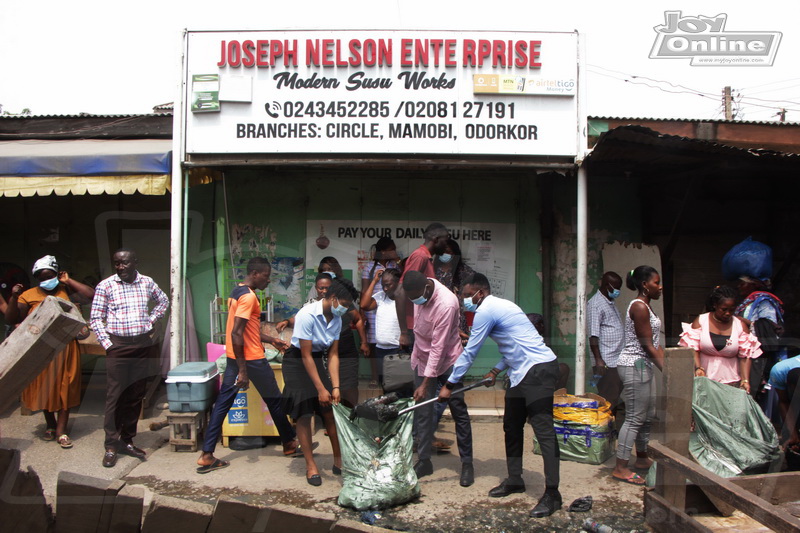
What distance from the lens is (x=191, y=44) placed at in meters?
6.24

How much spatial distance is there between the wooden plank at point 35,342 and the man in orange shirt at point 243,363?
283 centimetres

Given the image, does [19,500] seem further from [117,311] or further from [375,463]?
[117,311]

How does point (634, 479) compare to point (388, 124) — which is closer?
point (634, 479)

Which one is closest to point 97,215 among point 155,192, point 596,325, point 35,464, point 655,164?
point 155,192

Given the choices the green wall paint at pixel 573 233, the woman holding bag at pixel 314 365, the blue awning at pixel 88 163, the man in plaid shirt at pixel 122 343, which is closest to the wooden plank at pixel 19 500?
the woman holding bag at pixel 314 365

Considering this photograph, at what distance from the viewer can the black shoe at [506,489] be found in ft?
14.9

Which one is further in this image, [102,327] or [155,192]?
[155,192]

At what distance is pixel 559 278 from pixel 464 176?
1.65 metres

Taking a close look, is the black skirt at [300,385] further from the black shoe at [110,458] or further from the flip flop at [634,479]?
the flip flop at [634,479]

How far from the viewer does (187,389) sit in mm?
5406

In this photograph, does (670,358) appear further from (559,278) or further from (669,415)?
(559,278)

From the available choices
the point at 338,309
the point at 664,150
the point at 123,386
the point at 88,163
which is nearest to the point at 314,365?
the point at 338,309

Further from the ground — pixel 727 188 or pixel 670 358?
pixel 727 188

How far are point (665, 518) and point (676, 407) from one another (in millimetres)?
641
